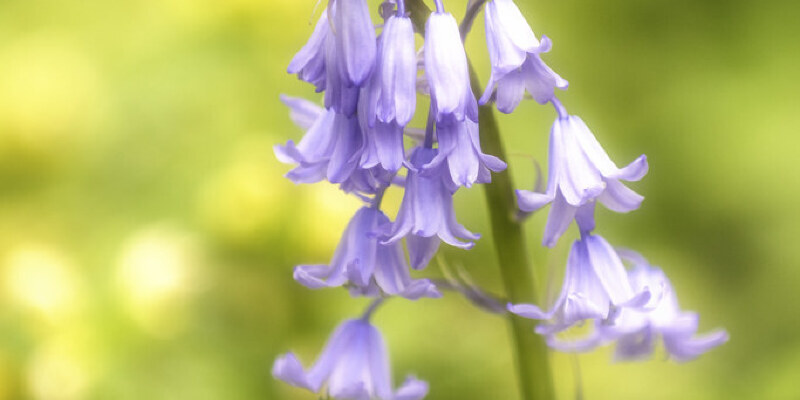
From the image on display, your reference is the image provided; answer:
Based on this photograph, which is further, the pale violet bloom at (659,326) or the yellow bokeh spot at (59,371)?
the yellow bokeh spot at (59,371)

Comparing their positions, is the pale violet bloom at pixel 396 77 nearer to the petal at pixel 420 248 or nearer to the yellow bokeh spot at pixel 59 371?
the petal at pixel 420 248

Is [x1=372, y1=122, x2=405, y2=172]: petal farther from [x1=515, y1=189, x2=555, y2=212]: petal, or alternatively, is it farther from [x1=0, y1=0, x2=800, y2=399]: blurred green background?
[x1=0, y1=0, x2=800, y2=399]: blurred green background

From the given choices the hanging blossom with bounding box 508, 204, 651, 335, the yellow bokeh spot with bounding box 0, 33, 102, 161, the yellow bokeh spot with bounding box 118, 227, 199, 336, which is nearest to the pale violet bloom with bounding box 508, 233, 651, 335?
the hanging blossom with bounding box 508, 204, 651, 335

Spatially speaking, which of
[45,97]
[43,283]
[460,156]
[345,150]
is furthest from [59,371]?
[460,156]

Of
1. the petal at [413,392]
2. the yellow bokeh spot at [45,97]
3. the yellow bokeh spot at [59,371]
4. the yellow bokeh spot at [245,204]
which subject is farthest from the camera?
the yellow bokeh spot at [45,97]

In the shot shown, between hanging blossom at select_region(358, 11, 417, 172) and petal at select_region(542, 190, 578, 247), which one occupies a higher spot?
hanging blossom at select_region(358, 11, 417, 172)

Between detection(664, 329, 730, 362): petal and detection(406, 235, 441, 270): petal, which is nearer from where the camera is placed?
detection(406, 235, 441, 270): petal

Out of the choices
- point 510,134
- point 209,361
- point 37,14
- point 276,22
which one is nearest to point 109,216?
point 209,361

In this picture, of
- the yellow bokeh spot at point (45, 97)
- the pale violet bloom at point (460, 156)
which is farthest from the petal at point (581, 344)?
the yellow bokeh spot at point (45, 97)
